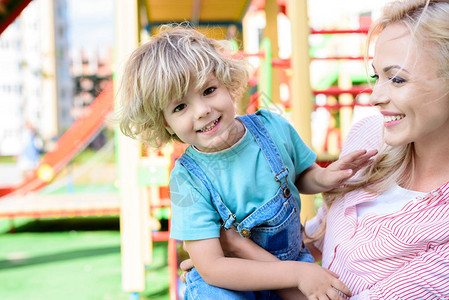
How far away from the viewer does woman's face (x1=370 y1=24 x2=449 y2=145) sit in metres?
0.99

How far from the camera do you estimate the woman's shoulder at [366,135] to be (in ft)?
4.19

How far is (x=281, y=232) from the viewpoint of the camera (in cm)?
120

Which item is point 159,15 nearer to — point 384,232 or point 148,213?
point 148,213

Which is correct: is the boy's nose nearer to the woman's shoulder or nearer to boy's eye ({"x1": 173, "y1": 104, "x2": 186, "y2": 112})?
boy's eye ({"x1": 173, "y1": 104, "x2": 186, "y2": 112})


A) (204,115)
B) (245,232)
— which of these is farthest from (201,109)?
(245,232)

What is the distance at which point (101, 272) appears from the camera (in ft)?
12.5

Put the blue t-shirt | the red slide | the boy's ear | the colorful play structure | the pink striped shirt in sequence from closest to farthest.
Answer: the pink striped shirt < the blue t-shirt < the boy's ear < the colorful play structure < the red slide

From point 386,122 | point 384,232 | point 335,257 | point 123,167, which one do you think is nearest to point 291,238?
point 335,257

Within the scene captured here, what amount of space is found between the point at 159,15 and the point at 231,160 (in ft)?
13.8

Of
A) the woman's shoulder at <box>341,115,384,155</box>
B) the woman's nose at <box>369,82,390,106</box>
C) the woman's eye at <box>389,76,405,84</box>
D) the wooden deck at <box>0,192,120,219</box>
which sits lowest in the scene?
the wooden deck at <box>0,192,120,219</box>

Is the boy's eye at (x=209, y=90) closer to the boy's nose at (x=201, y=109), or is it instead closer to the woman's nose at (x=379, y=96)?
the boy's nose at (x=201, y=109)

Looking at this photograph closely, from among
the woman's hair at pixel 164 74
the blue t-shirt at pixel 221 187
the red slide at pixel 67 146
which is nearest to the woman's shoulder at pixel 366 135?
the blue t-shirt at pixel 221 187

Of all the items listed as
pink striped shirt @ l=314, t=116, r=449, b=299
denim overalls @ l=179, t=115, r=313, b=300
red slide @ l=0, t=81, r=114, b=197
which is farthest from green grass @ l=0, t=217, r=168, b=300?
pink striped shirt @ l=314, t=116, r=449, b=299

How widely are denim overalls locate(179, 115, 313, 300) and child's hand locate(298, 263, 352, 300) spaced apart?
150 millimetres
